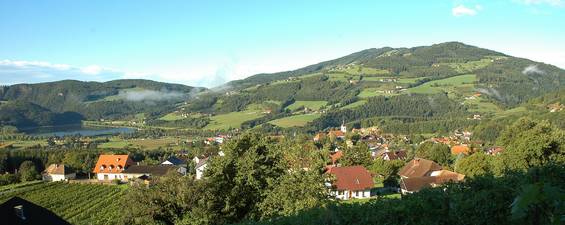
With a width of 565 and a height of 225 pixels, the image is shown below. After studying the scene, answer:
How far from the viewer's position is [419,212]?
8.53 meters

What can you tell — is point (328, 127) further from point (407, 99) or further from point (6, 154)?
point (6, 154)

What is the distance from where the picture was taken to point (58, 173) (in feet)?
245

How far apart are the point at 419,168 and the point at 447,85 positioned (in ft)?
411

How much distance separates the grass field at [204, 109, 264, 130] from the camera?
15356 centimetres

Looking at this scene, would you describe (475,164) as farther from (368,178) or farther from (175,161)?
Answer: (175,161)

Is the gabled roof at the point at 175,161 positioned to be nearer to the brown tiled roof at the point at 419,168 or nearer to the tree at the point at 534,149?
the brown tiled roof at the point at 419,168

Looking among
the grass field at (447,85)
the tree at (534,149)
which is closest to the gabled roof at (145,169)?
the tree at (534,149)

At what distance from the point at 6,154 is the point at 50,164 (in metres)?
8.23

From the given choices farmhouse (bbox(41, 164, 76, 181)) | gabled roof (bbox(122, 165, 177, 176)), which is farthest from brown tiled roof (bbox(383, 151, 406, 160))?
farmhouse (bbox(41, 164, 76, 181))

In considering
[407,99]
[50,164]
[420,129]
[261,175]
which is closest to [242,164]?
[261,175]

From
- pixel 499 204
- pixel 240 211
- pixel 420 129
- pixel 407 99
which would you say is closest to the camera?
pixel 499 204

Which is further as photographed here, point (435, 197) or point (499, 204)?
point (435, 197)

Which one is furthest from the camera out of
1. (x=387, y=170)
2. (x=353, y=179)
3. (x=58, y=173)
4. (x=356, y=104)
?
(x=356, y=104)

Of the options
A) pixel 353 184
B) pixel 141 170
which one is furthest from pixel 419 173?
pixel 141 170
